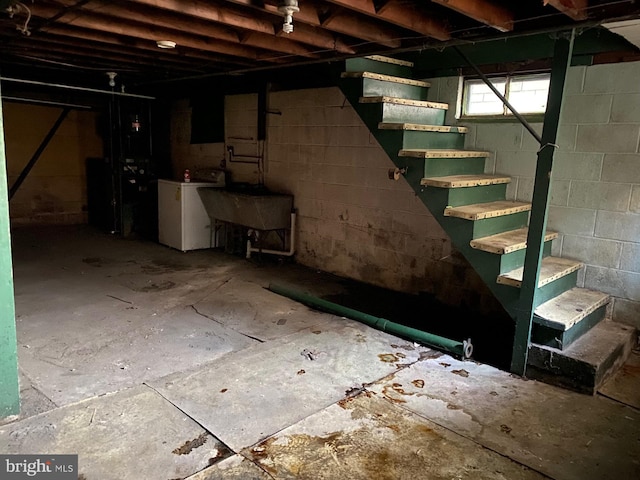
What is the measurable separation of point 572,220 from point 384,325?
161 centimetres

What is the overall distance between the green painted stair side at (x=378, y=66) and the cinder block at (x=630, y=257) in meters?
2.23

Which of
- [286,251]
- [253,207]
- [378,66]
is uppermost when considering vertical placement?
[378,66]

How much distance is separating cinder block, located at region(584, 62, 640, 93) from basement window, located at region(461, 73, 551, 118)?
28 centimetres

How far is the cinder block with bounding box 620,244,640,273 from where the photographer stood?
3229 millimetres

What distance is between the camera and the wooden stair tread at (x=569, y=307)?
2.81 m

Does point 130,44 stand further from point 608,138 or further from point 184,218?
point 608,138

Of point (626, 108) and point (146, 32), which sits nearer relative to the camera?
point (626, 108)

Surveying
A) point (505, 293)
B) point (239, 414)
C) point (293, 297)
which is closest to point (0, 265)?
point (239, 414)

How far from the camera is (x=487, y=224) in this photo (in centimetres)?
318

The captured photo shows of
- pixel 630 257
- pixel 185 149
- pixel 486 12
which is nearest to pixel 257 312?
pixel 486 12

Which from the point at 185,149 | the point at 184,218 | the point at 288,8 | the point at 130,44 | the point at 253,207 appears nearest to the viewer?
the point at 288,8

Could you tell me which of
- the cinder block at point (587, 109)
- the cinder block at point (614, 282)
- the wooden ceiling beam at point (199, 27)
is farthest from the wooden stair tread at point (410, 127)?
the cinder block at point (614, 282)

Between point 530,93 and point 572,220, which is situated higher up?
point 530,93

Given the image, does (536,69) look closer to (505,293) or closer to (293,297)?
(505,293)
